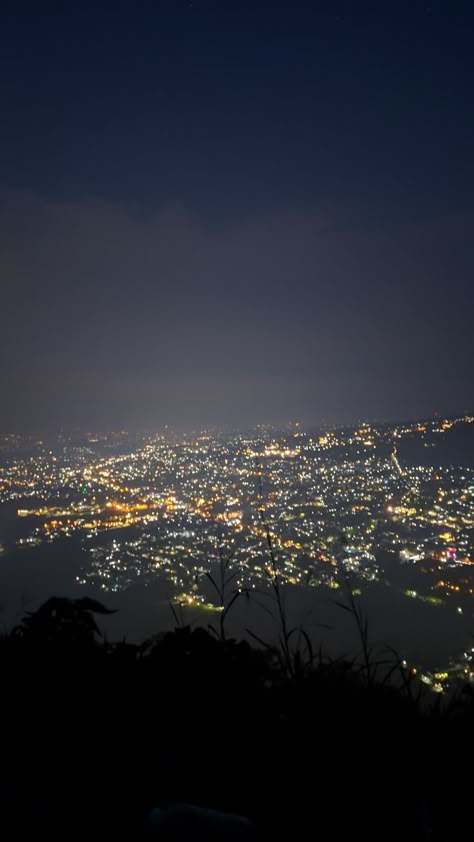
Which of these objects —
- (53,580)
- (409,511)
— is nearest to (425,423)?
(409,511)

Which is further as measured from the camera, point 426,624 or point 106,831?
point 426,624

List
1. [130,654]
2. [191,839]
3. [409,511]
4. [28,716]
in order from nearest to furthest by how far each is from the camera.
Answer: [191,839]
[28,716]
[130,654]
[409,511]

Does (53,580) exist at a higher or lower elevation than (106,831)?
lower

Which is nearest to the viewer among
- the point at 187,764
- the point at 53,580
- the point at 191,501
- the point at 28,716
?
the point at 187,764

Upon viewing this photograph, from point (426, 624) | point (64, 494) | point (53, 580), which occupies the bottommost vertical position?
point (426, 624)

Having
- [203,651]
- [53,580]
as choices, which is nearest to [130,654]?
[203,651]

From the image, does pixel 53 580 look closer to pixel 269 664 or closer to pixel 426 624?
pixel 426 624
